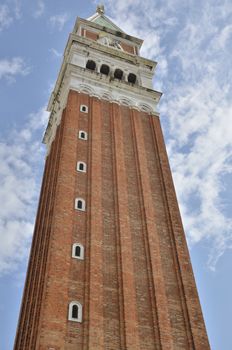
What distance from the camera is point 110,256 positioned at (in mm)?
18953

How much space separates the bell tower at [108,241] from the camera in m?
16.0

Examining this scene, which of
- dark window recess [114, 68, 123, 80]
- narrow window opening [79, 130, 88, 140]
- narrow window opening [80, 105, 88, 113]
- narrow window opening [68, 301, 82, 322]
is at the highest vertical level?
dark window recess [114, 68, 123, 80]

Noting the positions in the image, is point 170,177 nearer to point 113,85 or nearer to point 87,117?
point 87,117

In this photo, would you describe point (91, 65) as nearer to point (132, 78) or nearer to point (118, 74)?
point (118, 74)

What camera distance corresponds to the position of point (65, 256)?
1795 cm

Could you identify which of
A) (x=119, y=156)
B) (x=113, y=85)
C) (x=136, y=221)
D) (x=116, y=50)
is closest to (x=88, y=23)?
(x=116, y=50)

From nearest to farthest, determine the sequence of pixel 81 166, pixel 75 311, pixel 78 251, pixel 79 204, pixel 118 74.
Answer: pixel 75 311 < pixel 78 251 < pixel 79 204 < pixel 81 166 < pixel 118 74

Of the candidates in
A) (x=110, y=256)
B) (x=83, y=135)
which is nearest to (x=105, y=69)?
(x=83, y=135)

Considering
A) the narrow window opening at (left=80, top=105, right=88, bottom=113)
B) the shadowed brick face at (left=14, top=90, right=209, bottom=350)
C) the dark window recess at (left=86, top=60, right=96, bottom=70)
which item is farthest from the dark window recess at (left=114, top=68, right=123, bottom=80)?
the shadowed brick face at (left=14, top=90, right=209, bottom=350)

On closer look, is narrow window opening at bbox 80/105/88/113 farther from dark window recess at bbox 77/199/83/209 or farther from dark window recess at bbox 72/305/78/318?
dark window recess at bbox 72/305/78/318

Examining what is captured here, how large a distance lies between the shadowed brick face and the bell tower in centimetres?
4

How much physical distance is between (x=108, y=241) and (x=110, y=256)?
0.87 m

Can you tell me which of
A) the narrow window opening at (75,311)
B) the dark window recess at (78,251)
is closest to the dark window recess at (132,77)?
the dark window recess at (78,251)

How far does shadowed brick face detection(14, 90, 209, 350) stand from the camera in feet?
52.2
